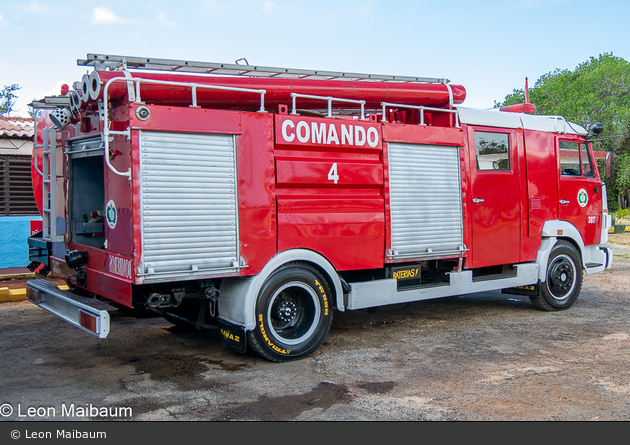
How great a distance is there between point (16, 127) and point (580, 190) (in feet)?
37.3

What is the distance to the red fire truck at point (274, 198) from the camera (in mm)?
4879

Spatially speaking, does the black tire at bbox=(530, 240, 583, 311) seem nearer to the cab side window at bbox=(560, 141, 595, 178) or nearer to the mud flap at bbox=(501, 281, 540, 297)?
the mud flap at bbox=(501, 281, 540, 297)

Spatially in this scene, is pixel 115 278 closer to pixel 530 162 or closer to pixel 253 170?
pixel 253 170

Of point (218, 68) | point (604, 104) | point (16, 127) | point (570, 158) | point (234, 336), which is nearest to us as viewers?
point (234, 336)

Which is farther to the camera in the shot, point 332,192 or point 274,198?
point 332,192

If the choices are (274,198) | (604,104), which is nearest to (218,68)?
(274,198)

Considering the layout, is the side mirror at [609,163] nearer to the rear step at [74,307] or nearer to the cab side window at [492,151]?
the cab side window at [492,151]

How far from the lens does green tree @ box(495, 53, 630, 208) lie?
27.4 meters

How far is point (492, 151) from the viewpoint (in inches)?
290

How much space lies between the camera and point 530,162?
7738mm

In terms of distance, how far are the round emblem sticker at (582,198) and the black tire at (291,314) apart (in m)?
4.73

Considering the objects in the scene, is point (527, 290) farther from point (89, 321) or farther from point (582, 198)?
point (89, 321)

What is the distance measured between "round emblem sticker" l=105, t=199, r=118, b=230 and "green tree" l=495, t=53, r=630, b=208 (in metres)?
26.1

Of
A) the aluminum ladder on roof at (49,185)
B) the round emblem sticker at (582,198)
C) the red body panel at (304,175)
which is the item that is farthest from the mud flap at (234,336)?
the round emblem sticker at (582,198)
